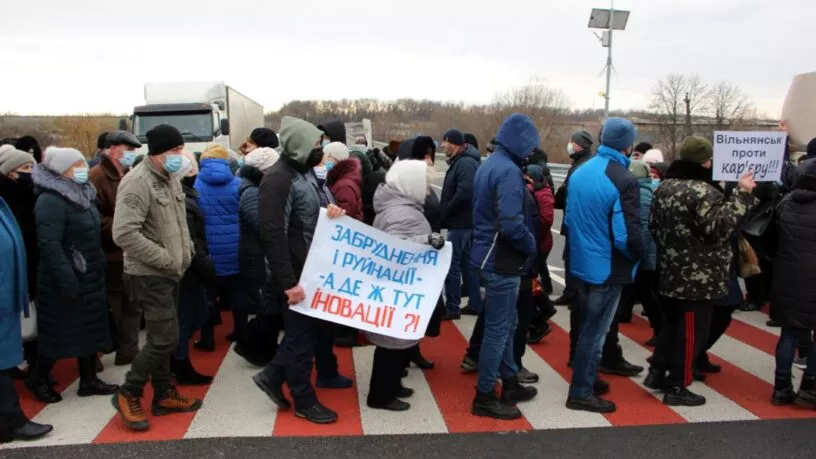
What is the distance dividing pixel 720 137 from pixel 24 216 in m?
5.37

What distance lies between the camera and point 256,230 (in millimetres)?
5684

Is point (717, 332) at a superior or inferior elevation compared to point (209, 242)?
inferior

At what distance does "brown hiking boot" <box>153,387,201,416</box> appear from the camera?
4.74 metres

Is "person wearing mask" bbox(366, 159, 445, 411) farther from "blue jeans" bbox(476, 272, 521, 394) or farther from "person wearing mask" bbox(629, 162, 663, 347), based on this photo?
"person wearing mask" bbox(629, 162, 663, 347)

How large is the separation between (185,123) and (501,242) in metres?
15.4

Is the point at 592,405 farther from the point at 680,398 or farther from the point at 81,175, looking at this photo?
the point at 81,175

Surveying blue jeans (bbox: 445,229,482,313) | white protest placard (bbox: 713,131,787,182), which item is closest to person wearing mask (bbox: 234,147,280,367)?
blue jeans (bbox: 445,229,482,313)

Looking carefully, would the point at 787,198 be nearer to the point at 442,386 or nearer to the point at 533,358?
the point at 533,358

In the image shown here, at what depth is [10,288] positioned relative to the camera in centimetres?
426

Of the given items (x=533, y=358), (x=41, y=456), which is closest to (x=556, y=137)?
(x=533, y=358)

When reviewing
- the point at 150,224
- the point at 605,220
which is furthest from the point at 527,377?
the point at 150,224

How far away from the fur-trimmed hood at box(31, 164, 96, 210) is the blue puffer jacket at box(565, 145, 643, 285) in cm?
355

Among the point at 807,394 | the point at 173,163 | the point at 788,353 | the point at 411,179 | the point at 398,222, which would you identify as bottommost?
the point at 807,394

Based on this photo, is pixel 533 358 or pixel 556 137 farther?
pixel 556 137
